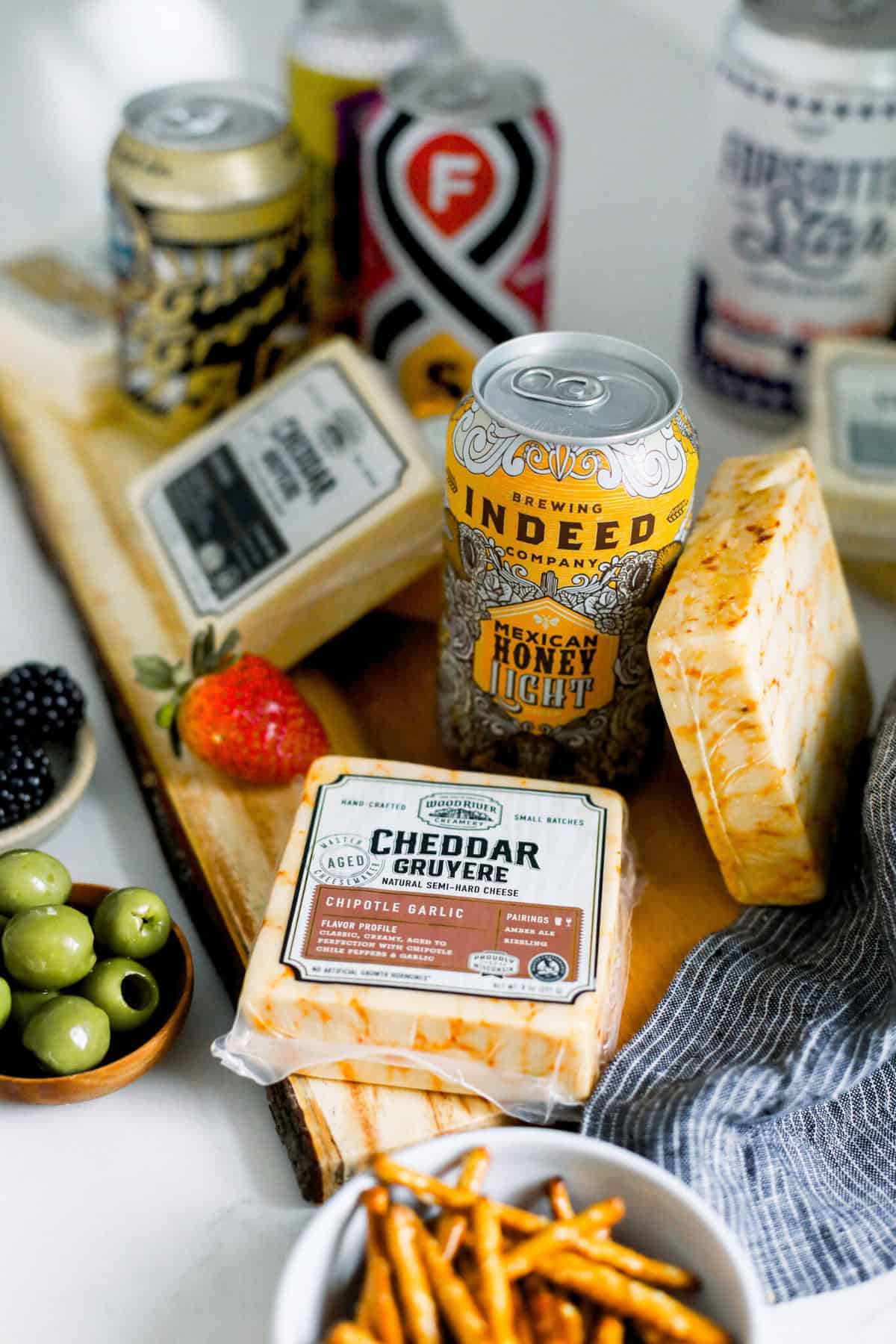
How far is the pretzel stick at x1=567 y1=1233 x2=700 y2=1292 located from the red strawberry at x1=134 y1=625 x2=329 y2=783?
17.4 inches

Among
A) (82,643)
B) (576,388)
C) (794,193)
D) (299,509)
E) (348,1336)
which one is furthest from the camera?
(794,193)

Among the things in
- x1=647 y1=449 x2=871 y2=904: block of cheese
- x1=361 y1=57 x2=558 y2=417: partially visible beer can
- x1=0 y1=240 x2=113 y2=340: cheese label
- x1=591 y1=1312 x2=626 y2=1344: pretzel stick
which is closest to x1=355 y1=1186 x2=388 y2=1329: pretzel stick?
x1=591 y1=1312 x2=626 y2=1344: pretzel stick

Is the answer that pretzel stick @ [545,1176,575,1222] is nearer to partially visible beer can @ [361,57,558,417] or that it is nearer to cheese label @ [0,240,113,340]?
partially visible beer can @ [361,57,558,417]

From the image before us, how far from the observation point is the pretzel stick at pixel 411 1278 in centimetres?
71

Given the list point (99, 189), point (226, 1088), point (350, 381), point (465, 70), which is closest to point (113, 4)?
point (99, 189)

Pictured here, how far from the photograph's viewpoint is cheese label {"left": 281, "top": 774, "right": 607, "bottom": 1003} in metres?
0.87

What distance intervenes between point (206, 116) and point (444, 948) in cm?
85

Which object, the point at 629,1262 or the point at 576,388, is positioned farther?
the point at 576,388

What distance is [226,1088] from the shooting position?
3.04 ft

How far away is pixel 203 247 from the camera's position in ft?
4.35

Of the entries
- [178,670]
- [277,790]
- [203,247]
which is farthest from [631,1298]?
[203,247]

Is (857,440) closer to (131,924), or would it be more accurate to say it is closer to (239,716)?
(239,716)

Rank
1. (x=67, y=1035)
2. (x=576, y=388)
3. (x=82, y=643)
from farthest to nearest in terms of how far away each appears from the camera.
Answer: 1. (x=82, y=643)
2. (x=576, y=388)
3. (x=67, y=1035)

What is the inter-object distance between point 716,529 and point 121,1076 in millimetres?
517
